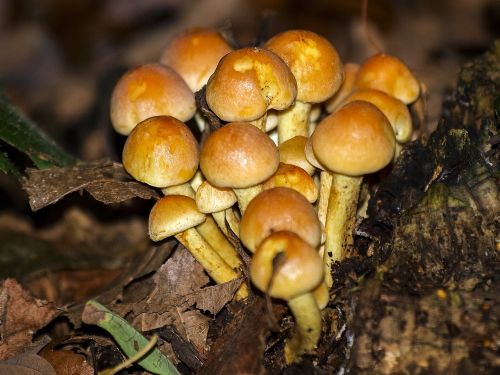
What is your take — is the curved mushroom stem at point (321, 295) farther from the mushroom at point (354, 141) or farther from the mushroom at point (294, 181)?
the mushroom at point (354, 141)

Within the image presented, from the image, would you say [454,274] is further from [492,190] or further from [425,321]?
[492,190]

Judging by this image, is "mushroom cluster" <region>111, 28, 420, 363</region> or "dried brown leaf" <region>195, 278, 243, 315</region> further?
"dried brown leaf" <region>195, 278, 243, 315</region>

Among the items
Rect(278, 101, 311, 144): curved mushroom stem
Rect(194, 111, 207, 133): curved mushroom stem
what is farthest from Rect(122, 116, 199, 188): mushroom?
Rect(194, 111, 207, 133): curved mushroom stem

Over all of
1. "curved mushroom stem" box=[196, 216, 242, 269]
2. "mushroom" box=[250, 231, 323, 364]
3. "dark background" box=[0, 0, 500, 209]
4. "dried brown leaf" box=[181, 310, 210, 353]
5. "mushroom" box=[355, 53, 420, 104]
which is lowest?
"dark background" box=[0, 0, 500, 209]

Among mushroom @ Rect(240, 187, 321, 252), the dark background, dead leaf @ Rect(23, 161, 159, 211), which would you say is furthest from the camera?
the dark background

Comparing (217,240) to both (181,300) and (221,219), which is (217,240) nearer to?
(221,219)

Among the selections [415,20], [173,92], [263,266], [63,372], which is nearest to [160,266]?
[63,372]

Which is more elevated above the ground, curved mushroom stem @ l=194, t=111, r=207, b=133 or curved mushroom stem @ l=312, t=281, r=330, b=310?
curved mushroom stem @ l=194, t=111, r=207, b=133

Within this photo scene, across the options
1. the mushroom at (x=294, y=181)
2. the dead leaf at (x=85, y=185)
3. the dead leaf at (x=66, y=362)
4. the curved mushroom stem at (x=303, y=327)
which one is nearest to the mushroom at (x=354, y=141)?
the mushroom at (x=294, y=181)

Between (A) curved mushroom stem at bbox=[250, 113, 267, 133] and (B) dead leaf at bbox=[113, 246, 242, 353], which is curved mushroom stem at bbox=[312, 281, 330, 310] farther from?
(A) curved mushroom stem at bbox=[250, 113, 267, 133]
